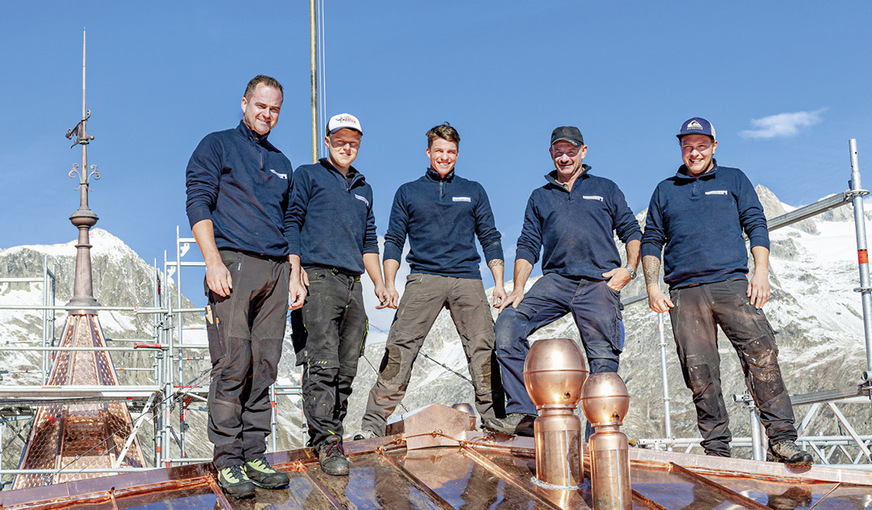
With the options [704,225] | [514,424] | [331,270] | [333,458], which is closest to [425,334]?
[514,424]

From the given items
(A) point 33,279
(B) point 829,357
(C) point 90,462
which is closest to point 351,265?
(C) point 90,462

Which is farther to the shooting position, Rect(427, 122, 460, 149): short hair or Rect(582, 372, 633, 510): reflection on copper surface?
Rect(427, 122, 460, 149): short hair

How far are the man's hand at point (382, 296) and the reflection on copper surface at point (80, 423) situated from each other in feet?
25.3

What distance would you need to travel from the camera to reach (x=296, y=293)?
15.0 ft

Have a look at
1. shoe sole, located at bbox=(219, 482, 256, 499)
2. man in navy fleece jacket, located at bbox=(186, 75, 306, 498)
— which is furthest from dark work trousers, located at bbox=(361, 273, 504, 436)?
shoe sole, located at bbox=(219, 482, 256, 499)

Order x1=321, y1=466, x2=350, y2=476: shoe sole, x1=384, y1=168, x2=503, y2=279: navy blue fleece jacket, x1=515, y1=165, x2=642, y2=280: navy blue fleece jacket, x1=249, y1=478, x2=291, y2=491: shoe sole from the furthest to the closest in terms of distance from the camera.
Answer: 1. x1=384, y1=168, x2=503, y2=279: navy blue fleece jacket
2. x1=515, y1=165, x2=642, y2=280: navy blue fleece jacket
3. x1=321, y1=466, x2=350, y2=476: shoe sole
4. x1=249, y1=478, x2=291, y2=491: shoe sole

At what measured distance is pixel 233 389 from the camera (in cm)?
405

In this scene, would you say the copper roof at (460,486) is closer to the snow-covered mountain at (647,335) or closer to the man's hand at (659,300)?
the man's hand at (659,300)

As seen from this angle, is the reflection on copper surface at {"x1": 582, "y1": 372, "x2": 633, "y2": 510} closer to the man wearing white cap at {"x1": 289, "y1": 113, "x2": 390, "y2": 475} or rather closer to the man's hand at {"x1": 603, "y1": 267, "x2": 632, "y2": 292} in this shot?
the man wearing white cap at {"x1": 289, "y1": 113, "x2": 390, "y2": 475}

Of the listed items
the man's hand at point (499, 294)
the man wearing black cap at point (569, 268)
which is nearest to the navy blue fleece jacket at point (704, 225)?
the man wearing black cap at point (569, 268)

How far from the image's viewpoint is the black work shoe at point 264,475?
393 cm

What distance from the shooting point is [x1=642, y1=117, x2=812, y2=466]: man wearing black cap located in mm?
4953

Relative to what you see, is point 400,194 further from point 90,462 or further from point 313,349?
point 90,462

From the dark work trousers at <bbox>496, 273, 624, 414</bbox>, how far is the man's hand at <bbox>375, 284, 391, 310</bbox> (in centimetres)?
76
